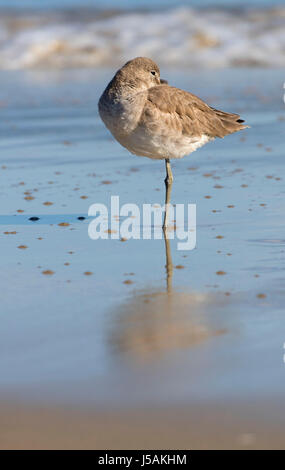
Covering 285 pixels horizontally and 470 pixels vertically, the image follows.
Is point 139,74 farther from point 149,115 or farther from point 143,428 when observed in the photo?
point 143,428

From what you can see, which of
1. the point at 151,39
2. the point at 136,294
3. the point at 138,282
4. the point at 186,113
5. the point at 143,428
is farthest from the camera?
the point at 151,39

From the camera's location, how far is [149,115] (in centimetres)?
651

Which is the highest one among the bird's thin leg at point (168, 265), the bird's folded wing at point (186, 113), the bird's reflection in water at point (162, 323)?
the bird's folded wing at point (186, 113)

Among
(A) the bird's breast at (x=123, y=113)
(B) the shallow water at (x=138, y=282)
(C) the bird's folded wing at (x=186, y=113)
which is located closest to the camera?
(B) the shallow water at (x=138, y=282)

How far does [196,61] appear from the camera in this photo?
55.9 feet

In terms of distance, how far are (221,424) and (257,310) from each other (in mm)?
1399

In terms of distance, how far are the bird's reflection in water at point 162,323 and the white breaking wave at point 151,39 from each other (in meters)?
12.5

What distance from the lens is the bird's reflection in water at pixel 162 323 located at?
160 inches

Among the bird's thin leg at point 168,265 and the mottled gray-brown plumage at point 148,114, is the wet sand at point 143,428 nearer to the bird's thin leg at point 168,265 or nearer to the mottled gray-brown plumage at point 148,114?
the bird's thin leg at point 168,265

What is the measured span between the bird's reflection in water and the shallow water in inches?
0.4

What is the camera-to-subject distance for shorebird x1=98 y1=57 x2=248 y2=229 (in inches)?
257

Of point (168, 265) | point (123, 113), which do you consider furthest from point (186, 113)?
point (168, 265)

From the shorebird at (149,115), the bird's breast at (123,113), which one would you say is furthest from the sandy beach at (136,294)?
the bird's breast at (123,113)

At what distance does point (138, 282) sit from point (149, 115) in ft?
5.94
